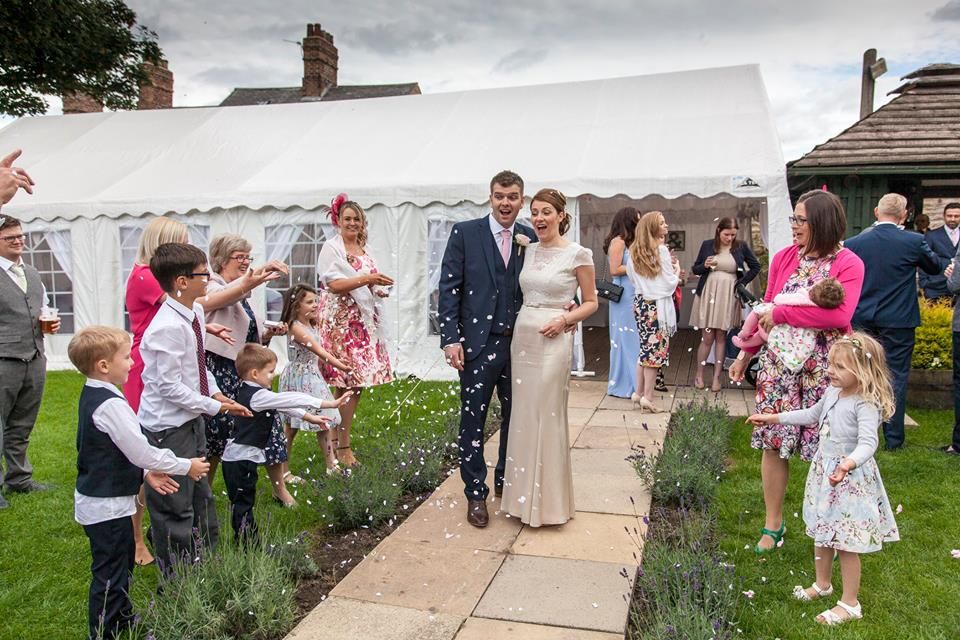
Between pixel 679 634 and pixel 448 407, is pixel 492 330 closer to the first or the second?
pixel 679 634

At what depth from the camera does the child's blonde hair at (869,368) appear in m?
3.24

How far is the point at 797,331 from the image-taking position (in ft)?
12.5

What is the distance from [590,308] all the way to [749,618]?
1.78m

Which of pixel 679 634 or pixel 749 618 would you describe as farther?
pixel 749 618

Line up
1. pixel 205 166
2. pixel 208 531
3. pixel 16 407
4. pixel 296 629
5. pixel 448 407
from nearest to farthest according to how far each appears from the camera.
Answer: pixel 296 629 < pixel 208 531 < pixel 16 407 < pixel 448 407 < pixel 205 166

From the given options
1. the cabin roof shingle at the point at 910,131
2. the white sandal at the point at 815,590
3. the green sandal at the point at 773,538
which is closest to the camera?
the white sandal at the point at 815,590

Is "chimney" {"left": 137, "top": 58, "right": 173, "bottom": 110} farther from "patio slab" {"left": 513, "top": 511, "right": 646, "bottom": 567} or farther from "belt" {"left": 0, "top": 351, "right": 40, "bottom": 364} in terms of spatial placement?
"patio slab" {"left": 513, "top": 511, "right": 646, "bottom": 567}

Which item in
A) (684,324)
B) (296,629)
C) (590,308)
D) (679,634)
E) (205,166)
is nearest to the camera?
(679,634)

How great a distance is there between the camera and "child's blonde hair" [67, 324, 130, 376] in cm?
279

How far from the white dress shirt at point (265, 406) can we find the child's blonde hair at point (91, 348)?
0.97 metres

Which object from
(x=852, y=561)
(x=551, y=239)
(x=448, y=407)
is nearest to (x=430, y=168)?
(x=448, y=407)

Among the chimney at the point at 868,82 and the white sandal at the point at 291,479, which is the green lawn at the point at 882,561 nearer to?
the white sandal at the point at 291,479

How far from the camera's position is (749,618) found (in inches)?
131

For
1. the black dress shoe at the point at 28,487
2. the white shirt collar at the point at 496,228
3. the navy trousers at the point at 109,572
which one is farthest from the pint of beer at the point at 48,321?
the white shirt collar at the point at 496,228
